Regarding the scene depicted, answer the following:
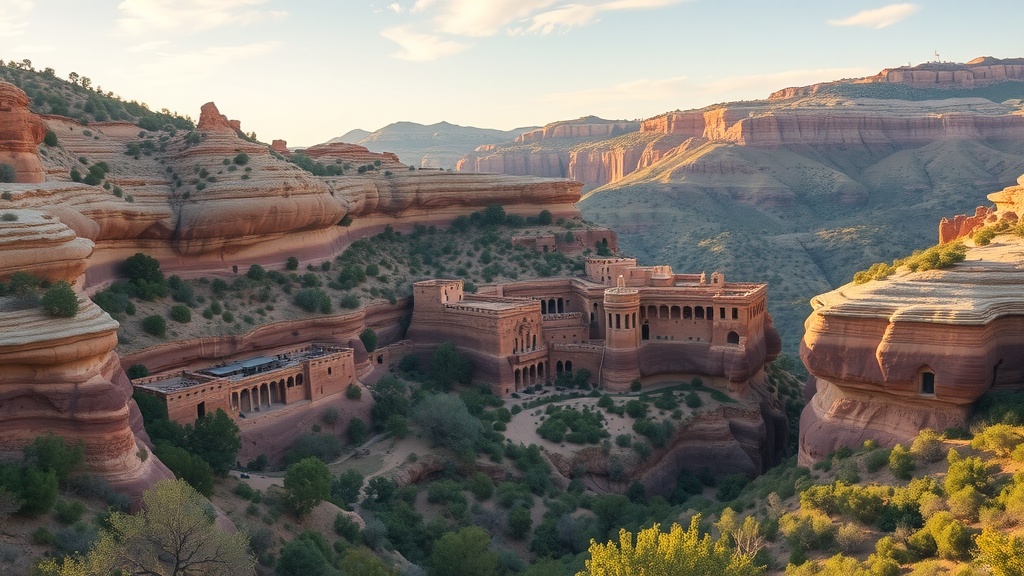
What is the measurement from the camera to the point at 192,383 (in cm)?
4112

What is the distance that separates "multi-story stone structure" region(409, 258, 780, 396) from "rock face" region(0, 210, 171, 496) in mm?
29409

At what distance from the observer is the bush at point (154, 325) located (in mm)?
43938

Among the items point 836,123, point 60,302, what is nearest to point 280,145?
point 60,302

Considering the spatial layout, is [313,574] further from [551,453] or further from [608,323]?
[608,323]

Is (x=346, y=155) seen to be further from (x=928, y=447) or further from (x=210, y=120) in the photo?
(x=928, y=447)

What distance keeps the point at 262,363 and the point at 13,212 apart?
1743 cm

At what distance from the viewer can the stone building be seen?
129 feet

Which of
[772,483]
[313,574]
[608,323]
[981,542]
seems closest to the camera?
[981,542]

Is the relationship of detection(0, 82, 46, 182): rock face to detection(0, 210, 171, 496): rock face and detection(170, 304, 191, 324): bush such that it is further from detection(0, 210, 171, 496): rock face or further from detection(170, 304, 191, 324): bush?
detection(0, 210, 171, 496): rock face

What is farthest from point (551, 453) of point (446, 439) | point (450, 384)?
point (450, 384)

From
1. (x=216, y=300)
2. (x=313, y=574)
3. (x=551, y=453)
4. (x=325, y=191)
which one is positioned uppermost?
(x=325, y=191)

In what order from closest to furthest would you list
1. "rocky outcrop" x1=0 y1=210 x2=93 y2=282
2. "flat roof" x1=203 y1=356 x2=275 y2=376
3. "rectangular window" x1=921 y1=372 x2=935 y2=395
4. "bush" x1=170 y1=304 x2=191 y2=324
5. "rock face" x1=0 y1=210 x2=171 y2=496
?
"rock face" x1=0 y1=210 x2=171 y2=496 → "rocky outcrop" x1=0 y1=210 x2=93 y2=282 → "rectangular window" x1=921 y1=372 x2=935 y2=395 → "flat roof" x1=203 y1=356 x2=275 y2=376 → "bush" x1=170 y1=304 x2=191 y2=324

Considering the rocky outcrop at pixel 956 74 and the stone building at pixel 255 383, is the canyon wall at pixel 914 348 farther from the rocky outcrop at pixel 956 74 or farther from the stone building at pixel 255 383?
the rocky outcrop at pixel 956 74

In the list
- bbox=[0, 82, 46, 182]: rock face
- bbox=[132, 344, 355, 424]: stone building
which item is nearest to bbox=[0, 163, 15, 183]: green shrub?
bbox=[0, 82, 46, 182]: rock face
